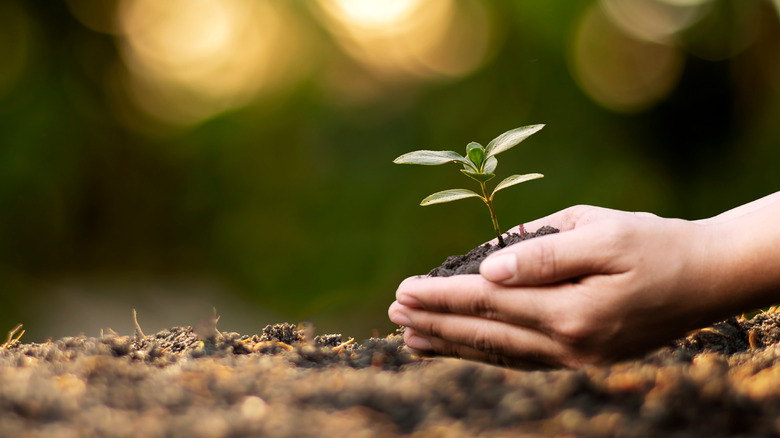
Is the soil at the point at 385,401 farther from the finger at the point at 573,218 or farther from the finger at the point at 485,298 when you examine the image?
the finger at the point at 573,218

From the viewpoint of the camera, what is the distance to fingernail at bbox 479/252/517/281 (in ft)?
3.52

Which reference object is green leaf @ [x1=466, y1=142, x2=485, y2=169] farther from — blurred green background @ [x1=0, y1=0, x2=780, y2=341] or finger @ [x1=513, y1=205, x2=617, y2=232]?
blurred green background @ [x1=0, y1=0, x2=780, y2=341]

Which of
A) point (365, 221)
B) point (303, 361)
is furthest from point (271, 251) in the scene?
point (303, 361)

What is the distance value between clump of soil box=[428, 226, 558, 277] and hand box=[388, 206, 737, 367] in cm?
15

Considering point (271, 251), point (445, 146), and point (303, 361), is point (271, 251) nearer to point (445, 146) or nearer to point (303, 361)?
point (445, 146)

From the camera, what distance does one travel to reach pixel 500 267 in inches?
42.5

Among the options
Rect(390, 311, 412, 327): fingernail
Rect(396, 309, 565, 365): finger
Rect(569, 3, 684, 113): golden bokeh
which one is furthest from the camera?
Rect(569, 3, 684, 113): golden bokeh

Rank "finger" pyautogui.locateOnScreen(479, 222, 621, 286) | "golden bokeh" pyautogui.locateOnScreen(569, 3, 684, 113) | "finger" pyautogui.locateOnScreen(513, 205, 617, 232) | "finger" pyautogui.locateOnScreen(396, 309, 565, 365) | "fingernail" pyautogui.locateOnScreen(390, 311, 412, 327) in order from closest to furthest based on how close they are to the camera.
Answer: "finger" pyautogui.locateOnScreen(479, 222, 621, 286)
"finger" pyautogui.locateOnScreen(396, 309, 565, 365)
"fingernail" pyautogui.locateOnScreen(390, 311, 412, 327)
"finger" pyautogui.locateOnScreen(513, 205, 617, 232)
"golden bokeh" pyautogui.locateOnScreen(569, 3, 684, 113)

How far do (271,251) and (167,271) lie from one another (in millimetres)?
700

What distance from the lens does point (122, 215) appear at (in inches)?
142

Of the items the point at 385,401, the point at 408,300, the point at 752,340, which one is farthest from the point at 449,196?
the point at 752,340

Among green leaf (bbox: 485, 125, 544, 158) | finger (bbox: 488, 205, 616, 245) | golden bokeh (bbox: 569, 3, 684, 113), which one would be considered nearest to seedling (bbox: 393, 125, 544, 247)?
green leaf (bbox: 485, 125, 544, 158)

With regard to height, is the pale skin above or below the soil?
above

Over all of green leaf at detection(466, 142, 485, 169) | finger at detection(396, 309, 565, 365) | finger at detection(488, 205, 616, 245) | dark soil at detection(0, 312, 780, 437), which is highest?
green leaf at detection(466, 142, 485, 169)
